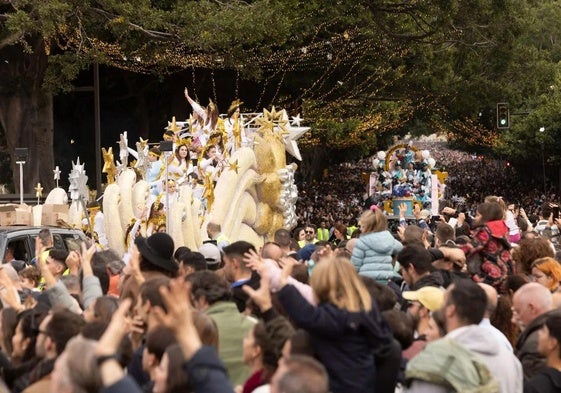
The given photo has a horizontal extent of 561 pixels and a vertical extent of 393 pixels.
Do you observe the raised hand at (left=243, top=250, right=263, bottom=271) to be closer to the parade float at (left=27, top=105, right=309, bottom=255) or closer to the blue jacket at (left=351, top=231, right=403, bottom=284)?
the blue jacket at (left=351, top=231, right=403, bottom=284)

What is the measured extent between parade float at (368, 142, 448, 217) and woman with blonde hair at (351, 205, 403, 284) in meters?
22.1

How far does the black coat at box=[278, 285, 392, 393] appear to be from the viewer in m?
6.73

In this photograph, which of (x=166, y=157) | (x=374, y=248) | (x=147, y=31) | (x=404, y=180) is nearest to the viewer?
(x=374, y=248)

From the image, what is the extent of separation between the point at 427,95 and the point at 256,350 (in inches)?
1610

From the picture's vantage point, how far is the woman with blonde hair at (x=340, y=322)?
6.74 m

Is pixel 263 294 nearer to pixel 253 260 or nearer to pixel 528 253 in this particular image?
pixel 253 260

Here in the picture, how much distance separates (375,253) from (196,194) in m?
11.6

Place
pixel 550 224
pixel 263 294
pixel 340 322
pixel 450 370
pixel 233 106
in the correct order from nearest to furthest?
pixel 450 370
pixel 340 322
pixel 263 294
pixel 550 224
pixel 233 106

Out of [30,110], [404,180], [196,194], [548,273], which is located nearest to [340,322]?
[548,273]

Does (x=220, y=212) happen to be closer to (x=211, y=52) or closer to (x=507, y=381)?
(x=211, y=52)

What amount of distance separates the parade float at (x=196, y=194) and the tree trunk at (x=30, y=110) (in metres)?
9.46

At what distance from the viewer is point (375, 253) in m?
11.5

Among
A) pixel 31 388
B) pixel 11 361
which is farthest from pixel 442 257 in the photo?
pixel 31 388

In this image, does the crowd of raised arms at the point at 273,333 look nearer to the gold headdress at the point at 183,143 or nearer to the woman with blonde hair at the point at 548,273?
the woman with blonde hair at the point at 548,273
